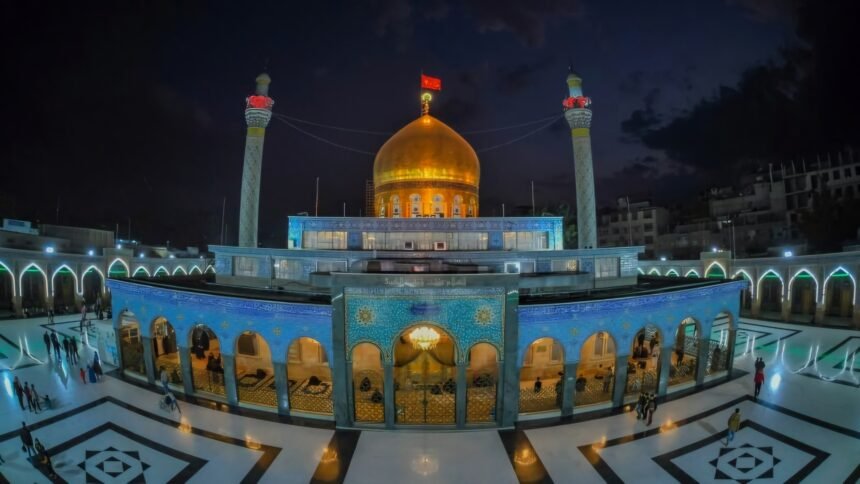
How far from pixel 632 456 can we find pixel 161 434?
11777 millimetres

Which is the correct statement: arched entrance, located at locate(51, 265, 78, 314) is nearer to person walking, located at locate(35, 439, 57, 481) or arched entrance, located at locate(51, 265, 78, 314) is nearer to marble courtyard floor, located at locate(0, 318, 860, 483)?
marble courtyard floor, located at locate(0, 318, 860, 483)

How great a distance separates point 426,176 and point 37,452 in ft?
60.9

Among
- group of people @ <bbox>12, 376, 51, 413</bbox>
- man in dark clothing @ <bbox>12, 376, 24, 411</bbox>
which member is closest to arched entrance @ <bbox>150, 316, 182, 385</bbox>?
group of people @ <bbox>12, 376, 51, 413</bbox>

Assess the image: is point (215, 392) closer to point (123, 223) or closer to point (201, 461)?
point (201, 461)

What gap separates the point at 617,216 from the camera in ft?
172

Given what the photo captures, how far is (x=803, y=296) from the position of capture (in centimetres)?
2748

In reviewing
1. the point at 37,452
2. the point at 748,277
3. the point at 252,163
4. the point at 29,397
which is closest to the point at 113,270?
the point at 252,163

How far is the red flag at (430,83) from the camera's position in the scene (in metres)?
24.7

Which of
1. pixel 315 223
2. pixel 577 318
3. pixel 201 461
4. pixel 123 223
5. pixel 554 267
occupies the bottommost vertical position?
pixel 201 461

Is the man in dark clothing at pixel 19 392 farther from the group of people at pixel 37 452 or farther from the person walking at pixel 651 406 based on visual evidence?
the person walking at pixel 651 406

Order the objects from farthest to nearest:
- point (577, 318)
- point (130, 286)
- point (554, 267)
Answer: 1. point (554, 267)
2. point (130, 286)
3. point (577, 318)

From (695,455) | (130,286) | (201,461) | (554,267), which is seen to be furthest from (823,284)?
(130,286)

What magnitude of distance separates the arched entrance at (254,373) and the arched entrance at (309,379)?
0.67m

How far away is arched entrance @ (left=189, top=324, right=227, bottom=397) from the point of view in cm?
1241
